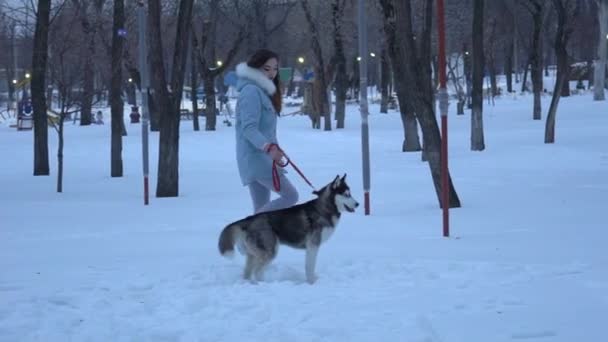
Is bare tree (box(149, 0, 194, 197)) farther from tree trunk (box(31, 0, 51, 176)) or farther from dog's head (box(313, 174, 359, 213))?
dog's head (box(313, 174, 359, 213))

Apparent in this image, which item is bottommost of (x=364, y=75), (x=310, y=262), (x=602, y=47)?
(x=310, y=262)

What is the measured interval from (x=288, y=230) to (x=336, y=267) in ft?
2.62

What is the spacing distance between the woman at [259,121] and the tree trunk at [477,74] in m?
14.3

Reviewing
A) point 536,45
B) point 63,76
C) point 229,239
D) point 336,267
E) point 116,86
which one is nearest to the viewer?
point 229,239

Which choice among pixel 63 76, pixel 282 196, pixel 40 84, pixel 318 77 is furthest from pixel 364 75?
pixel 318 77

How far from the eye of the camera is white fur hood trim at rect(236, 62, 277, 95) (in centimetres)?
755

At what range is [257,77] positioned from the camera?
7551 millimetres

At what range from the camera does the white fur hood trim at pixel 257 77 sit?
7.55 metres

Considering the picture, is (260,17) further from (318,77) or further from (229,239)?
(229,239)

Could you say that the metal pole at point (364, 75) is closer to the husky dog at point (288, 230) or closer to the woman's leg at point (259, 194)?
the woman's leg at point (259, 194)

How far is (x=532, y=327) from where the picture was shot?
18.2 feet

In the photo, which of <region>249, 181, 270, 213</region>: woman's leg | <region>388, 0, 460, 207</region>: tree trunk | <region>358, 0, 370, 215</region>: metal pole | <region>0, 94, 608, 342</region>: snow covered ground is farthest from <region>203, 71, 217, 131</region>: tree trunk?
<region>249, 181, 270, 213</region>: woman's leg

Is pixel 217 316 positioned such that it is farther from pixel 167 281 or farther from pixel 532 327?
pixel 532 327

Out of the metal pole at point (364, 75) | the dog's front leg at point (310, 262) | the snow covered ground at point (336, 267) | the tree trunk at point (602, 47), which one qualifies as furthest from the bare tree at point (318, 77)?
the dog's front leg at point (310, 262)
